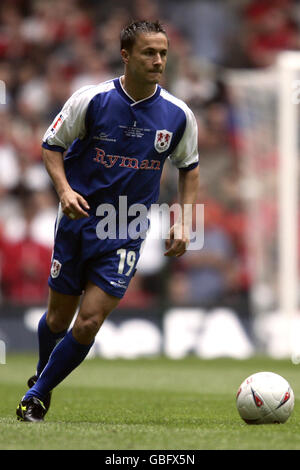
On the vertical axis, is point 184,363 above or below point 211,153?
below

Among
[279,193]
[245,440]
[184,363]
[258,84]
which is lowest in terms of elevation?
[184,363]

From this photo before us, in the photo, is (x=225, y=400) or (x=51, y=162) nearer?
(x=51, y=162)

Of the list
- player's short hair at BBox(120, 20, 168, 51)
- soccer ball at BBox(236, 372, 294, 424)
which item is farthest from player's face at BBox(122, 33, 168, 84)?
soccer ball at BBox(236, 372, 294, 424)

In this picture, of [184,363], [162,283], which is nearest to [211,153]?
[162,283]

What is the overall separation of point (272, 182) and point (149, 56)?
805cm

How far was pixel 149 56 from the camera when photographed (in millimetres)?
5375

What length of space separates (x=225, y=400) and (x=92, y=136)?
105 inches

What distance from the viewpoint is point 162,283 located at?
42.2 ft

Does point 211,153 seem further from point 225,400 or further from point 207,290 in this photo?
point 225,400

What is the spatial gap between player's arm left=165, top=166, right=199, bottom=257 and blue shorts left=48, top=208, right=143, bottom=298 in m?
0.20

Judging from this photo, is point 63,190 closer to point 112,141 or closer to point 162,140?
point 112,141

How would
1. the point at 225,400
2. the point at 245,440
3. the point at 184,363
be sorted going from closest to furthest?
1. the point at 245,440
2. the point at 225,400
3. the point at 184,363

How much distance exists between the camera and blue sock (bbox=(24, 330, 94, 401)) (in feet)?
17.6

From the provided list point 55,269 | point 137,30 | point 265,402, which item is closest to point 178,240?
point 55,269
